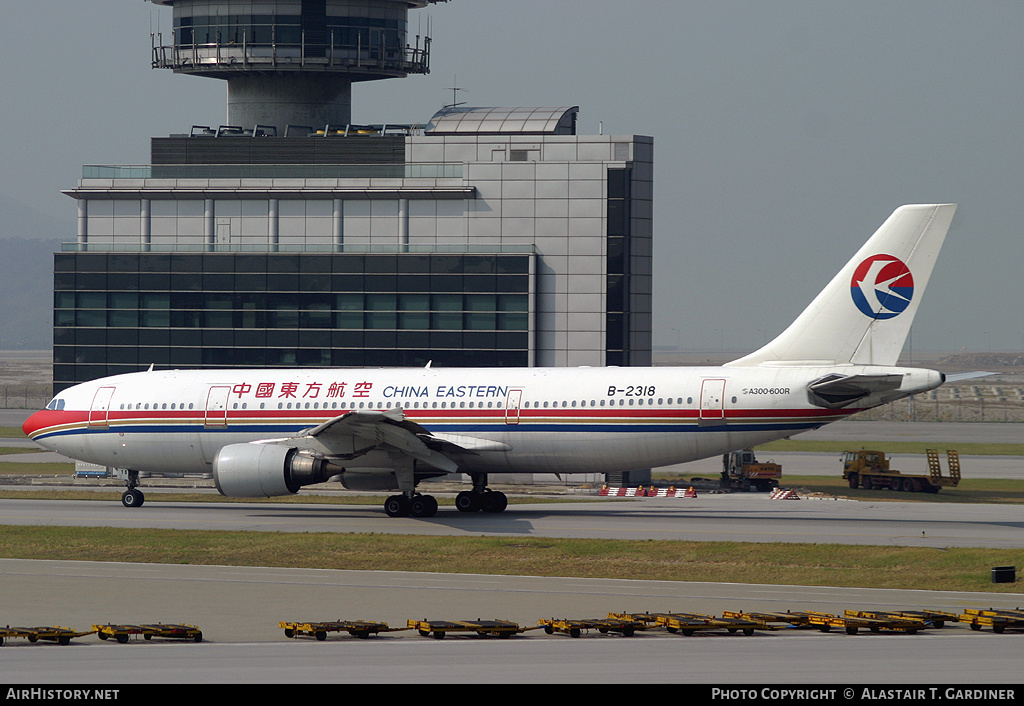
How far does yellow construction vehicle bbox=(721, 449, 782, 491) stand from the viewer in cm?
5888

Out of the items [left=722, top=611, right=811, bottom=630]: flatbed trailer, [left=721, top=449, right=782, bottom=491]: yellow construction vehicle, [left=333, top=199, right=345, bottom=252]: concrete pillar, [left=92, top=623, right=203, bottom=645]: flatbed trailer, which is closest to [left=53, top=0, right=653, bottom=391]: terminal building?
[left=333, top=199, right=345, bottom=252]: concrete pillar

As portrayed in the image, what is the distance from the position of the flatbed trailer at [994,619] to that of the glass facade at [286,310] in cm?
4112

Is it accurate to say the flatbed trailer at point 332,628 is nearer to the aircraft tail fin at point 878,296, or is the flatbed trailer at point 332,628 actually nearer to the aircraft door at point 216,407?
the aircraft tail fin at point 878,296

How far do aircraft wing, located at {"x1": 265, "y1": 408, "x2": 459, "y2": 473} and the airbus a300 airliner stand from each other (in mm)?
54

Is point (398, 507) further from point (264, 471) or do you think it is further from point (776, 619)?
point (776, 619)

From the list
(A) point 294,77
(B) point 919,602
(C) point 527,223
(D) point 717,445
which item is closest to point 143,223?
(A) point 294,77

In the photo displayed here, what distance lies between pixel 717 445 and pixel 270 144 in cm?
3788

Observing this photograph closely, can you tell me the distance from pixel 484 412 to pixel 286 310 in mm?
25231

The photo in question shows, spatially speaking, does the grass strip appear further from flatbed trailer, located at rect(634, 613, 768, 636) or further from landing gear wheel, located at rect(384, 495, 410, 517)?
flatbed trailer, located at rect(634, 613, 768, 636)

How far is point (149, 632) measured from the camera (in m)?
20.2

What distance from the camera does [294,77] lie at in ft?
250
